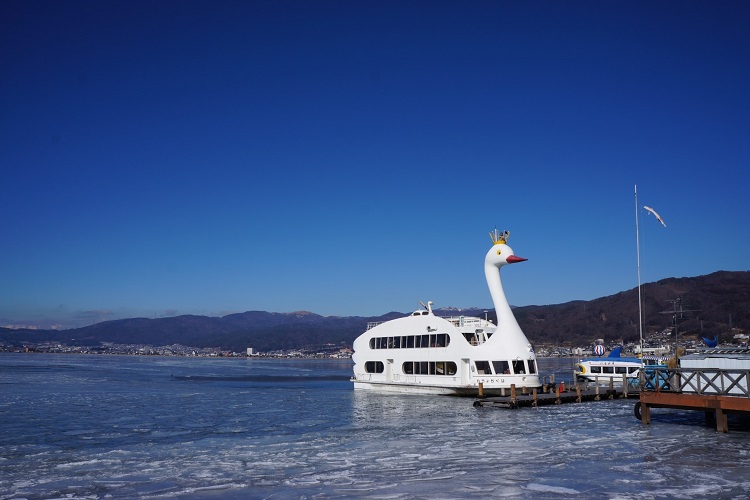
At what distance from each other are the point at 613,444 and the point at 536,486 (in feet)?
28.3

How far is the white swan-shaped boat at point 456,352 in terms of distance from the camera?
44.2 metres

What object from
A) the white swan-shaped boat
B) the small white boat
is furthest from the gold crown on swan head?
the small white boat

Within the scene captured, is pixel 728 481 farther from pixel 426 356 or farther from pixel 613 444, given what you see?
pixel 426 356

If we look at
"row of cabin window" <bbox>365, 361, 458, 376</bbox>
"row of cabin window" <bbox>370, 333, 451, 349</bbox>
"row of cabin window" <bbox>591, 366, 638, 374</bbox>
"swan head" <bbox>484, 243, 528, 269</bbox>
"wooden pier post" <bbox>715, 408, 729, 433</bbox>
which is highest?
"swan head" <bbox>484, 243, 528, 269</bbox>

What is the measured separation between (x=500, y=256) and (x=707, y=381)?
22.1m

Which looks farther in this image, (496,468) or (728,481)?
(496,468)

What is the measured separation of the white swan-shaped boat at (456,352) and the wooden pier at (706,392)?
15.7 m

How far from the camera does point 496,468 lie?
1947cm

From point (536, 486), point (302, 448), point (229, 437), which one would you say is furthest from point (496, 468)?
point (229, 437)

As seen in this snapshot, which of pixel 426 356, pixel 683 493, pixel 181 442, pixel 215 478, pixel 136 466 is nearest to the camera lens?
pixel 683 493

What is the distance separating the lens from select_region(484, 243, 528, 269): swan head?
153 feet

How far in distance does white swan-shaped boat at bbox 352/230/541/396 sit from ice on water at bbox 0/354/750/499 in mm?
4984

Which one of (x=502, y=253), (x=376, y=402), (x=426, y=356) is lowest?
(x=376, y=402)

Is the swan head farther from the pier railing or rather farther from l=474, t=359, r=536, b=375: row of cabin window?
the pier railing
